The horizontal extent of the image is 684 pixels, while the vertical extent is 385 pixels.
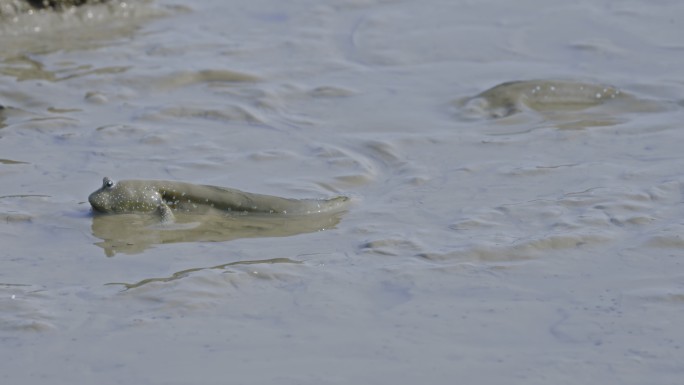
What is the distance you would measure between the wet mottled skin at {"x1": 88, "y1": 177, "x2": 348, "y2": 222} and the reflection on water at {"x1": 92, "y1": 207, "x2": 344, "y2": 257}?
0.11 feet

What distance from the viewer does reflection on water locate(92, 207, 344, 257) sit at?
189 inches

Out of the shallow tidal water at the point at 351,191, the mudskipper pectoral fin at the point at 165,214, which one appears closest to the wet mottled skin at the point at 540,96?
the shallow tidal water at the point at 351,191

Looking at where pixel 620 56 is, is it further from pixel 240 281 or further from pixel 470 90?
pixel 240 281

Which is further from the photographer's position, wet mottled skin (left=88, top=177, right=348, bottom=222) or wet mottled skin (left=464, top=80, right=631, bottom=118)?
wet mottled skin (left=464, top=80, right=631, bottom=118)

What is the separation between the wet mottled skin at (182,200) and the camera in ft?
16.4

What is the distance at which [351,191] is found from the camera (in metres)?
5.35

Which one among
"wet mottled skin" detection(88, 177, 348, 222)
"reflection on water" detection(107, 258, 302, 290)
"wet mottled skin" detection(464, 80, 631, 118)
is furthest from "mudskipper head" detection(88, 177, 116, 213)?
"wet mottled skin" detection(464, 80, 631, 118)

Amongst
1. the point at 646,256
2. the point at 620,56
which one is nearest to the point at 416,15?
the point at 620,56

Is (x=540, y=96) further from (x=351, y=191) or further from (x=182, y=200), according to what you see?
(x=182, y=200)

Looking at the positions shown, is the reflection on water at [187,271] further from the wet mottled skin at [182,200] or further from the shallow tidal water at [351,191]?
the wet mottled skin at [182,200]

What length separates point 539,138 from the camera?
601 cm

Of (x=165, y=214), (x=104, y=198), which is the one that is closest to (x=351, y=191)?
(x=165, y=214)

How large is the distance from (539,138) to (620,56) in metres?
1.54

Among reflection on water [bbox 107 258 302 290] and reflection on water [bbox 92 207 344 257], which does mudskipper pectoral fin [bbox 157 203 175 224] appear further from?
reflection on water [bbox 107 258 302 290]
